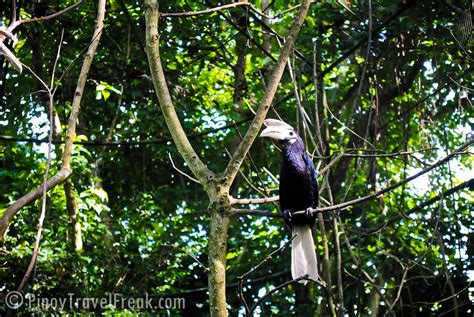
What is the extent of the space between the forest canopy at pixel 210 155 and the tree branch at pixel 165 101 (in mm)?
1814

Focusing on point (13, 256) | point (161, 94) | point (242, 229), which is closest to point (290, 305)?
point (242, 229)

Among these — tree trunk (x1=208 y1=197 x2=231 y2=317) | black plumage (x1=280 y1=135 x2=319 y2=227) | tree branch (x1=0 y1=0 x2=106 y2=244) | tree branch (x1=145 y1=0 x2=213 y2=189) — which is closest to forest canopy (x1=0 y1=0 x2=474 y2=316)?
black plumage (x1=280 y1=135 x2=319 y2=227)

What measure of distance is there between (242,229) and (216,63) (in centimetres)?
191

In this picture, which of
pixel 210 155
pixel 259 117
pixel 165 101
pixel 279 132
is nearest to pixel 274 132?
pixel 279 132

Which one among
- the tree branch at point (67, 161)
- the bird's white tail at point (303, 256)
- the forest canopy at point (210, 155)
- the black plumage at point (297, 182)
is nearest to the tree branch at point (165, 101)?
the tree branch at point (67, 161)

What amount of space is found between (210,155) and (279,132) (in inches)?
131

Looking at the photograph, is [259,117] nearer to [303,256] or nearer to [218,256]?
[218,256]

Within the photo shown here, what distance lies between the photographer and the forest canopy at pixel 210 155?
5.83 m

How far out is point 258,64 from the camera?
829 cm

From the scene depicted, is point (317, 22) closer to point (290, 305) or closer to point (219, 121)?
point (219, 121)

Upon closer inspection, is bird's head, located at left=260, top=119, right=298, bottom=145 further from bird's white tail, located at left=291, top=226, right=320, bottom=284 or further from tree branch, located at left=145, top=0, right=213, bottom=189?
tree branch, located at left=145, top=0, right=213, bottom=189

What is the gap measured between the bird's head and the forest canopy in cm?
60

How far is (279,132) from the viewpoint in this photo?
4.60 m

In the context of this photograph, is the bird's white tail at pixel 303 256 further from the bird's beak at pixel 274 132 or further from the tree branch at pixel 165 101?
the tree branch at pixel 165 101
